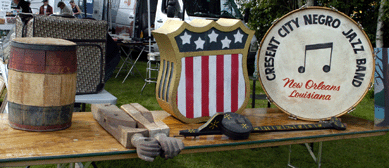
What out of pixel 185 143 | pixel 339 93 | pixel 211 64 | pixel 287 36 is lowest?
pixel 185 143

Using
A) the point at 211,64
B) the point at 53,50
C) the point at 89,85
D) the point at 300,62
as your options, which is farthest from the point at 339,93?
the point at 89,85

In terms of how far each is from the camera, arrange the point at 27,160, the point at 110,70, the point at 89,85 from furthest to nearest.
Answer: the point at 110,70
the point at 89,85
the point at 27,160

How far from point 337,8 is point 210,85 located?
6704mm

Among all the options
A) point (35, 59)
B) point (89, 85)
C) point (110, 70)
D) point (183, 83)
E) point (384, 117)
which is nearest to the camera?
point (35, 59)

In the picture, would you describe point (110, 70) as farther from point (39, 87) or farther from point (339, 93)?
point (339, 93)

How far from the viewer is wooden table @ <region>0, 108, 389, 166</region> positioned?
1156mm

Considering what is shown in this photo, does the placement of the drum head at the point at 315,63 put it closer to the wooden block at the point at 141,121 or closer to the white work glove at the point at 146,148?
the wooden block at the point at 141,121

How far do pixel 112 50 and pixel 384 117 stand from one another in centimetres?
229

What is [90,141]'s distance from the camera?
→ 1.32m

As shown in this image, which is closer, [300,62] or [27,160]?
[27,160]

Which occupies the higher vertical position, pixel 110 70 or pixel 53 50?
pixel 53 50

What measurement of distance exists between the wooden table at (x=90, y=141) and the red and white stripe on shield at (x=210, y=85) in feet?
0.36

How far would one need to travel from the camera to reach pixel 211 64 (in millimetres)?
1734

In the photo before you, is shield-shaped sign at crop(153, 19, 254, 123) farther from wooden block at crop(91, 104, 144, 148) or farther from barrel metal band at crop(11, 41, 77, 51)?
barrel metal band at crop(11, 41, 77, 51)
